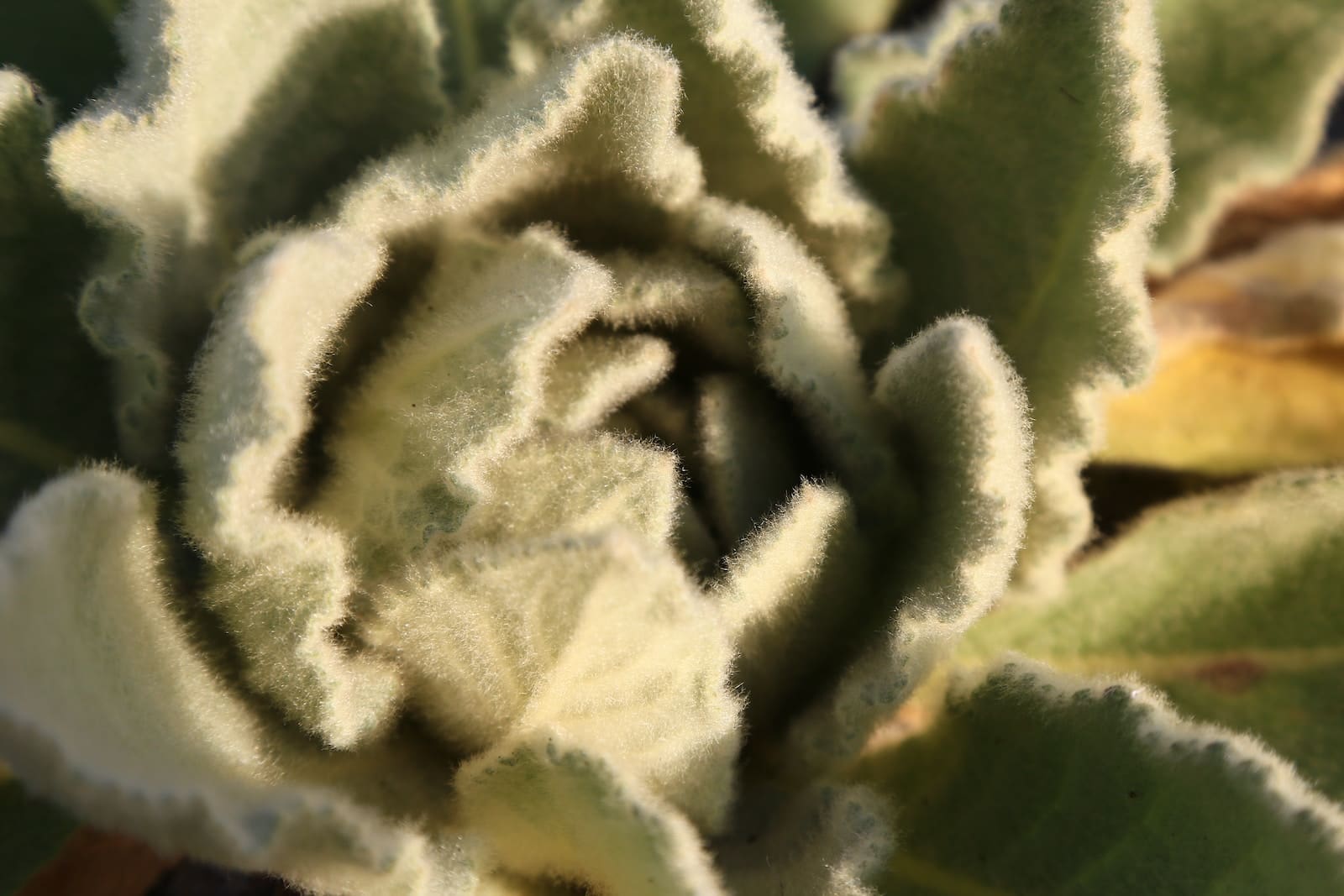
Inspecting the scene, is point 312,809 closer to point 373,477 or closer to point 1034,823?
point 373,477

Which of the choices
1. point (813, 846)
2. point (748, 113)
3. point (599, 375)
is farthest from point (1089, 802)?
point (748, 113)

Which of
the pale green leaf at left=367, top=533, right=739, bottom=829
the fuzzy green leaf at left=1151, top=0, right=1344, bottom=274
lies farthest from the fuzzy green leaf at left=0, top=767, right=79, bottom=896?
the fuzzy green leaf at left=1151, top=0, right=1344, bottom=274

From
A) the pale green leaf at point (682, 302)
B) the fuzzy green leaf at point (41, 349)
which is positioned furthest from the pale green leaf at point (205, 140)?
the pale green leaf at point (682, 302)

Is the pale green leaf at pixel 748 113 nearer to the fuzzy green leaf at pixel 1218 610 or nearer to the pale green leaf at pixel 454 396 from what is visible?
the pale green leaf at pixel 454 396

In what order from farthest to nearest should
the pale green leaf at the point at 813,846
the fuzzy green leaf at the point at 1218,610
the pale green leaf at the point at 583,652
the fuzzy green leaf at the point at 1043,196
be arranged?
the fuzzy green leaf at the point at 1218,610 → the fuzzy green leaf at the point at 1043,196 → the pale green leaf at the point at 813,846 → the pale green leaf at the point at 583,652

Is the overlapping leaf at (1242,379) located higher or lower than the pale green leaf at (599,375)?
lower

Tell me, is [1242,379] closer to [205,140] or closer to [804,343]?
[804,343]

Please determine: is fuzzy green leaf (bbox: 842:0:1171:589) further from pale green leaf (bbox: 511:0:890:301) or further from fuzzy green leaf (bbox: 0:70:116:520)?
fuzzy green leaf (bbox: 0:70:116:520)
